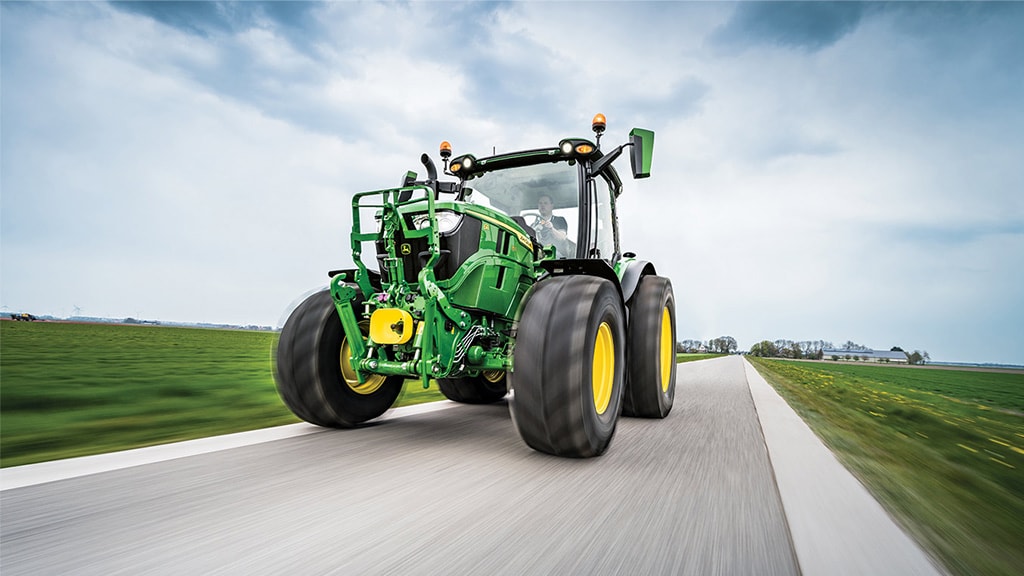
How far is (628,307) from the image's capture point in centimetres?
482

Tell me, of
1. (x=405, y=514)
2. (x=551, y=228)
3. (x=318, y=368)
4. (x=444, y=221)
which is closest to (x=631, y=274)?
(x=551, y=228)

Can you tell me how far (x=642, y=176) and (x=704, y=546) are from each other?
3014 mm

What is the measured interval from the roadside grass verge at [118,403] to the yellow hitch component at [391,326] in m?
1.15

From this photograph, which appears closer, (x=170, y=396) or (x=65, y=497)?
(x=65, y=497)

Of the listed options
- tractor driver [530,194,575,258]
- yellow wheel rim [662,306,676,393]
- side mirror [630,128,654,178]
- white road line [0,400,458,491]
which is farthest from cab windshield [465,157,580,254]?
white road line [0,400,458,491]

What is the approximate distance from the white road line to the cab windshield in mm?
2554

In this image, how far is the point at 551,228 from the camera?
15.3ft

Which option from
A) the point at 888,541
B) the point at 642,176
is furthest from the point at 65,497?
the point at 642,176

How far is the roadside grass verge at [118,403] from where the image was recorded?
338cm

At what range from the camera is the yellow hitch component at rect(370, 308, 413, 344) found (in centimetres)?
321

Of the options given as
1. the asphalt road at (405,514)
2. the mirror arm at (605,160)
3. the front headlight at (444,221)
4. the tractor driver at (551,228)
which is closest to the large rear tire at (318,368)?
the asphalt road at (405,514)

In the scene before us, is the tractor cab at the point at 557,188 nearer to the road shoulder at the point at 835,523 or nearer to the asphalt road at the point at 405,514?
the asphalt road at the point at 405,514

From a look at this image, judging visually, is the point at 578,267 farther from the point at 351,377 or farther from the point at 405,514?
the point at 405,514

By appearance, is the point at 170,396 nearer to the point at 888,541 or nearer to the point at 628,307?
the point at 628,307
